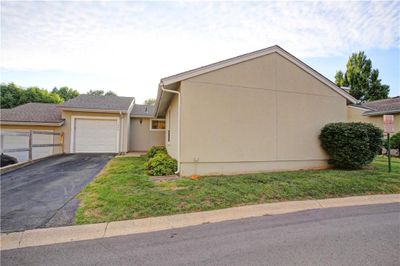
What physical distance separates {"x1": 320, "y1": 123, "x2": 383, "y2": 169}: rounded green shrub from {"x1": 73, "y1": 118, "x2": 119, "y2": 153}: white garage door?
40.8ft

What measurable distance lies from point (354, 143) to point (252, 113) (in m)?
4.26

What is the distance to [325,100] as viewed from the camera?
9.41 metres

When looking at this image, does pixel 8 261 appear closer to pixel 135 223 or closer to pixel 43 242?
pixel 43 242

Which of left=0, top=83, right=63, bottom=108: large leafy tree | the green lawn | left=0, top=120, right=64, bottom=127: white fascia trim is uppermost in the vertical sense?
left=0, top=83, right=63, bottom=108: large leafy tree

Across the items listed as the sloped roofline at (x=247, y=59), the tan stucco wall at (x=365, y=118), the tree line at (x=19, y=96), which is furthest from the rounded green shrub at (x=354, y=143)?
the tree line at (x=19, y=96)

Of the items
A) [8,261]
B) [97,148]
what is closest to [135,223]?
[8,261]

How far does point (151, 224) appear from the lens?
159 inches

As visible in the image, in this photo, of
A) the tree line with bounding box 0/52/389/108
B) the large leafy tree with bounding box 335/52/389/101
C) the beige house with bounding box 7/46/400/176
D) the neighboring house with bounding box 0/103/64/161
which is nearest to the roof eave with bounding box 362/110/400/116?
the beige house with bounding box 7/46/400/176

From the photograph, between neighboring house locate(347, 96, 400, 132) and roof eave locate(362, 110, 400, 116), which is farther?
neighboring house locate(347, 96, 400, 132)

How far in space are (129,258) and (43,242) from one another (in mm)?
1616

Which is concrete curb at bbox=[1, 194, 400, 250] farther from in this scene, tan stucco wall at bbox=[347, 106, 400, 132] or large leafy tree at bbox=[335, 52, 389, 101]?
large leafy tree at bbox=[335, 52, 389, 101]

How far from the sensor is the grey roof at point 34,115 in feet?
43.4

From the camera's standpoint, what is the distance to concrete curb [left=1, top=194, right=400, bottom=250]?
3441mm

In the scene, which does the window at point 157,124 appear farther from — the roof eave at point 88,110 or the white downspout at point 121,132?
the roof eave at point 88,110
